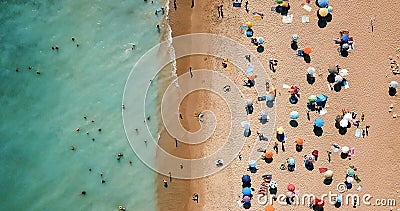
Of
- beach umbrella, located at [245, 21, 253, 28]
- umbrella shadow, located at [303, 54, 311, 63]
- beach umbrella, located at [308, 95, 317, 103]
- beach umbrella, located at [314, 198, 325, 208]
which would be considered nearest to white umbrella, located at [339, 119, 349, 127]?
beach umbrella, located at [308, 95, 317, 103]

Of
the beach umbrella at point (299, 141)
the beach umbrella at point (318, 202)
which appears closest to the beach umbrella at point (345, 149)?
the beach umbrella at point (299, 141)

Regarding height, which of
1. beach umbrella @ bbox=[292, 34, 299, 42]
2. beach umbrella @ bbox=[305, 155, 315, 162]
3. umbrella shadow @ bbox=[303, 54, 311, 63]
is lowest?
beach umbrella @ bbox=[305, 155, 315, 162]

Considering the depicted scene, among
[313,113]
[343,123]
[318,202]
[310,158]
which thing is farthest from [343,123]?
[318,202]

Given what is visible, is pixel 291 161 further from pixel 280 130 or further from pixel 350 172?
pixel 350 172

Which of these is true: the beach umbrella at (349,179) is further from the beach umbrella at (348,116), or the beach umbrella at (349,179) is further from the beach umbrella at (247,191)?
the beach umbrella at (247,191)

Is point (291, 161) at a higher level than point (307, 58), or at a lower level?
lower

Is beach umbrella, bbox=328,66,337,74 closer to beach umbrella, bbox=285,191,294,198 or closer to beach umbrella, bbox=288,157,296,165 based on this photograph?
beach umbrella, bbox=288,157,296,165

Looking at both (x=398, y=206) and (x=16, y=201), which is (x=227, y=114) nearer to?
(x=398, y=206)
